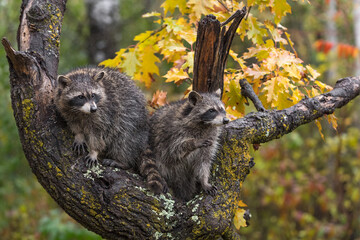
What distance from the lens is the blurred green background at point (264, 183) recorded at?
7.57 meters

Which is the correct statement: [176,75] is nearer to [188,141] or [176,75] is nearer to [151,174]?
[188,141]

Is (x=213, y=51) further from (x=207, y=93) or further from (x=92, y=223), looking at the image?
(x=92, y=223)

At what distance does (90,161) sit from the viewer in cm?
316

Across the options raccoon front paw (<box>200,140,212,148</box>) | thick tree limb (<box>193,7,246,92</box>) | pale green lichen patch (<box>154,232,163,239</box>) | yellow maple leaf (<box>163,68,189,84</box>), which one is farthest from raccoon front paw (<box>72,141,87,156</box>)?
thick tree limb (<box>193,7,246,92</box>)

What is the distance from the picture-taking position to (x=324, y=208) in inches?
339

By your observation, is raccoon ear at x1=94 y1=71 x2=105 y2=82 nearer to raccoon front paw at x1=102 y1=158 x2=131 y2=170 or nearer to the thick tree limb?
raccoon front paw at x1=102 y1=158 x2=131 y2=170

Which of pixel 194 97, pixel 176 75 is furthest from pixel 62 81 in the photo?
pixel 194 97

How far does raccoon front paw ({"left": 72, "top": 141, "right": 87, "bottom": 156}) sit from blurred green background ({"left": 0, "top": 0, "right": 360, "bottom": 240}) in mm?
3693

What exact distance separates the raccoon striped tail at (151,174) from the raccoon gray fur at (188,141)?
0.12 meters

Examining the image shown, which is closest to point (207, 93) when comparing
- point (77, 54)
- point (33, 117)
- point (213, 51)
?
point (213, 51)

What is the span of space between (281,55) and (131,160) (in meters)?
1.74

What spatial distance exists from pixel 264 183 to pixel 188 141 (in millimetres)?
6987

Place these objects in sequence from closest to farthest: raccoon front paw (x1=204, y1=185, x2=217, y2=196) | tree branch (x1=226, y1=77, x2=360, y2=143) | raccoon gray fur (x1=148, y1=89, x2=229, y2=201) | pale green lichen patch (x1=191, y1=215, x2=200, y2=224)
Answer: pale green lichen patch (x1=191, y1=215, x2=200, y2=224), raccoon front paw (x1=204, y1=185, x2=217, y2=196), raccoon gray fur (x1=148, y1=89, x2=229, y2=201), tree branch (x1=226, y1=77, x2=360, y2=143)

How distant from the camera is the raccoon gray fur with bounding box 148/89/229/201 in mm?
→ 3541
